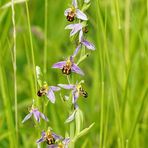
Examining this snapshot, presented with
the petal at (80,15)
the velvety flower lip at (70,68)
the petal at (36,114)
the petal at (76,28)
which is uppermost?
the petal at (80,15)

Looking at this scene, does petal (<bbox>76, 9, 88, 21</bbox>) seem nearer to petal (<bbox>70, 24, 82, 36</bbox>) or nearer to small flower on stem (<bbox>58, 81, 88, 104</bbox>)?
petal (<bbox>70, 24, 82, 36</bbox>)

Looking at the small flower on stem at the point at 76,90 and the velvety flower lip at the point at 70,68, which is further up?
the velvety flower lip at the point at 70,68

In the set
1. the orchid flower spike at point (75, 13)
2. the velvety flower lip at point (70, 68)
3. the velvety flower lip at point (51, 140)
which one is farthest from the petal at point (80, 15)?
the velvety flower lip at point (51, 140)

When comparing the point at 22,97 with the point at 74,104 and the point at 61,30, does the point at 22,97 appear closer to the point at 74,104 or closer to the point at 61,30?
the point at 61,30

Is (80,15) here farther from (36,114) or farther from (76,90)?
(36,114)

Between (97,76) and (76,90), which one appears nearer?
(76,90)

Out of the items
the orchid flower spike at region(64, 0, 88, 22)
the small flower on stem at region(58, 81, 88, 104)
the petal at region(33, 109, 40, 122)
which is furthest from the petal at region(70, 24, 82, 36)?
the petal at region(33, 109, 40, 122)

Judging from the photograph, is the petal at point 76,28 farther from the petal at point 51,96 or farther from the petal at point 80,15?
the petal at point 51,96

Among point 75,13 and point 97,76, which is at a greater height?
point 75,13

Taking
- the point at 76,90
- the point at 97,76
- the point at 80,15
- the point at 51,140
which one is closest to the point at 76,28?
the point at 80,15
